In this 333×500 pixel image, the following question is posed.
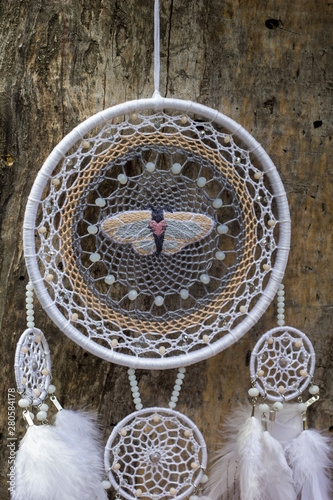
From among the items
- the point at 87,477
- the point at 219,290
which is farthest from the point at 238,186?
the point at 87,477

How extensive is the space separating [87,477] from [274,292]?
0.52 metres

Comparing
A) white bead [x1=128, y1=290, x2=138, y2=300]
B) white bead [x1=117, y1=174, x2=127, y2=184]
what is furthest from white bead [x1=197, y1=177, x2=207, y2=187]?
white bead [x1=128, y1=290, x2=138, y2=300]

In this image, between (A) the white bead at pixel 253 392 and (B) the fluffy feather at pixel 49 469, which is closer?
(B) the fluffy feather at pixel 49 469

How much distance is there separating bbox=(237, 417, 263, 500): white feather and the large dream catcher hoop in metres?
0.19

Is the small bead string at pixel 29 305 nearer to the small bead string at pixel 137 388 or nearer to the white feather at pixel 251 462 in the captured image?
the small bead string at pixel 137 388

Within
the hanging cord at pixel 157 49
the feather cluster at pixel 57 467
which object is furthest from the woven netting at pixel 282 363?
the hanging cord at pixel 157 49

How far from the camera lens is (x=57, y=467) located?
84cm

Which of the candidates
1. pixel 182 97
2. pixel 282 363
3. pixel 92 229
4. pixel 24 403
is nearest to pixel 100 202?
pixel 92 229

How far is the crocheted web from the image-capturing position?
904 mm

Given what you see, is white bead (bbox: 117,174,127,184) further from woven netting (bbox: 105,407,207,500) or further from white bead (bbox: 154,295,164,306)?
woven netting (bbox: 105,407,207,500)

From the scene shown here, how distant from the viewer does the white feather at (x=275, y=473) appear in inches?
35.8

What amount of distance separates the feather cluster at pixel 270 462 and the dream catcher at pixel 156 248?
67mm

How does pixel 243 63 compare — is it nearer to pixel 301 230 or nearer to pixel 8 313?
pixel 301 230

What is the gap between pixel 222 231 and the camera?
3.00 feet
